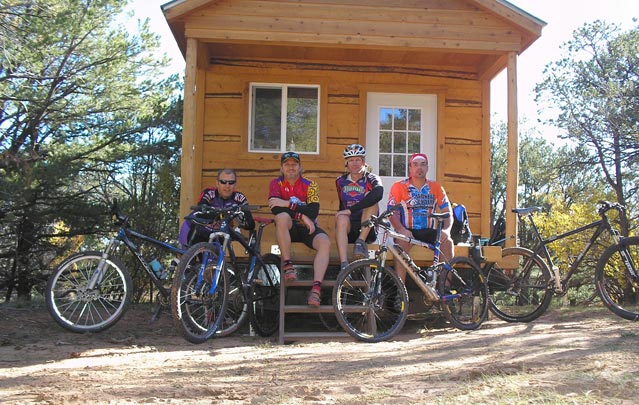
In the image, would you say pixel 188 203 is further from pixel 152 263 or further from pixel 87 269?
pixel 87 269

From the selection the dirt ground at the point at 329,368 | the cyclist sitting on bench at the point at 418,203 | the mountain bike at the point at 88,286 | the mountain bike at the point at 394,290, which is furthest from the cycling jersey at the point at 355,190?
the mountain bike at the point at 88,286

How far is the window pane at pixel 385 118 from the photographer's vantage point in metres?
8.02

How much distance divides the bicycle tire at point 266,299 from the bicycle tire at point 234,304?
0.09 meters

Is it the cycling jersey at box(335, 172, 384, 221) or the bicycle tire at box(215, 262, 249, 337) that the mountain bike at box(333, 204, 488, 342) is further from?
the bicycle tire at box(215, 262, 249, 337)

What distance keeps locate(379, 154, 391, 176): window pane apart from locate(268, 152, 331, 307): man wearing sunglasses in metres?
2.29

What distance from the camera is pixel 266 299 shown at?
5879mm

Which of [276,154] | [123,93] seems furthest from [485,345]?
[123,93]

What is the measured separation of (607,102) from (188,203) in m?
8.80

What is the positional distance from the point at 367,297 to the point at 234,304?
1.26 meters

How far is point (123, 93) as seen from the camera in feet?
35.2

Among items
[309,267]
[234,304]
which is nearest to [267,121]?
[309,267]

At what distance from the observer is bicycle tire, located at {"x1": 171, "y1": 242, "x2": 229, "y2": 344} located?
4.71 meters

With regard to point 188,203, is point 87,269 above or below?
below

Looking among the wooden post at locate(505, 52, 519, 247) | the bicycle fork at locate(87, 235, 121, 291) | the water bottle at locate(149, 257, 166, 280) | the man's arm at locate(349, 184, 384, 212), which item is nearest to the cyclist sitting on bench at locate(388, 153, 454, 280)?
the man's arm at locate(349, 184, 384, 212)
